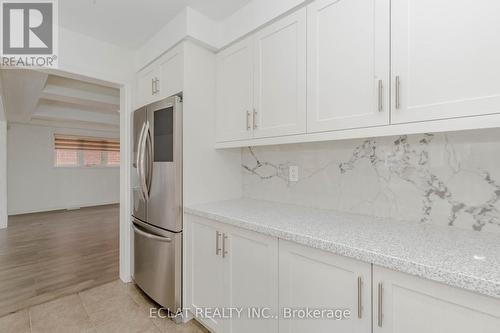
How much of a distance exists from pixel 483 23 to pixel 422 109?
0.37 m

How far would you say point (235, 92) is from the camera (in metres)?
2.01

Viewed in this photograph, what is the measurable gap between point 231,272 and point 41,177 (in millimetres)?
7122

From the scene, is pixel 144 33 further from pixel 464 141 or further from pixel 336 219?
pixel 464 141

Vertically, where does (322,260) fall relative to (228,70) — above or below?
below

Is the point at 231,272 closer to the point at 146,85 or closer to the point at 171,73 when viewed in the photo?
the point at 171,73

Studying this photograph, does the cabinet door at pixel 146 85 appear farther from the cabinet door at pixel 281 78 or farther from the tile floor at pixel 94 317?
the tile floor at pixel 94 317

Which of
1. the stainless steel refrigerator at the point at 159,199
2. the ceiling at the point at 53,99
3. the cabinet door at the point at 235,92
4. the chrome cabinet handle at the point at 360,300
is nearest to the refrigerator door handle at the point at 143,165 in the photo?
the stainless steel refrigerator at the point at 159,199

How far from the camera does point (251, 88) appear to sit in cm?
187

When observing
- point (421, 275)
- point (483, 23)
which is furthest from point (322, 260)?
point (483, 23)

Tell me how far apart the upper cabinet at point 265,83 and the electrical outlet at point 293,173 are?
381 millimetres

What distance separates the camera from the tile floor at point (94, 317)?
1860mm

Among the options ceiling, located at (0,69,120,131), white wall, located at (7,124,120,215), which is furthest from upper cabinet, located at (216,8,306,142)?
white wall, located at (7,124,120,215)

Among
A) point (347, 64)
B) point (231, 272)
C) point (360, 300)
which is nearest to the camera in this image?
point (360, 300)

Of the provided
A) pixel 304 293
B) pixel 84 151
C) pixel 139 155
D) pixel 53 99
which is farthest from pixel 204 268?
pixel 84 151
